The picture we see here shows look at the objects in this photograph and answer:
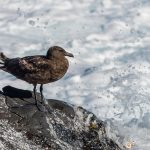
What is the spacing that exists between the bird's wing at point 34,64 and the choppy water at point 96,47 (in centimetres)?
308

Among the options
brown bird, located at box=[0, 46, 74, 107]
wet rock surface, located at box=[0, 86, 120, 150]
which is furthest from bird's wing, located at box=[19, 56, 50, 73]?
wet rock surface, located at box=[0, 86, 120, 150]

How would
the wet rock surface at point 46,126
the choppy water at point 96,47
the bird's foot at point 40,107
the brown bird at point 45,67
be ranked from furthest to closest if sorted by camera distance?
1. the choppy water at point 96,47
2. the brown bird at point 45,67
3. the bird's foot at point 40,107
4. the wet rock surface at point 46,126

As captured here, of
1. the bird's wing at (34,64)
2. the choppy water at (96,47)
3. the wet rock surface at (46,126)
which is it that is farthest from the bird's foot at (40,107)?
the choppy water at (96,47)

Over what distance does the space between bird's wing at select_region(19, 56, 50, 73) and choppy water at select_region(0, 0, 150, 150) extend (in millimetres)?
3078

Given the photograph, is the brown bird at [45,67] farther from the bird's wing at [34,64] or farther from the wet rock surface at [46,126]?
the wet rock surface at [46,126]

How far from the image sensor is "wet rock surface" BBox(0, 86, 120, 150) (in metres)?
5.84

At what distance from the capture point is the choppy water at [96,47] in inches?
453

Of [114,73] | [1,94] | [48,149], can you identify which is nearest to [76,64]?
[114,73]

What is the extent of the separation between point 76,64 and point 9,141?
792 centimetres

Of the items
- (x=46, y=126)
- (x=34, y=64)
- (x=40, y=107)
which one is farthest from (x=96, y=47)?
(x=46, y=126)

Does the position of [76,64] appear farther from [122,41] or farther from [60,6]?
[60,6]

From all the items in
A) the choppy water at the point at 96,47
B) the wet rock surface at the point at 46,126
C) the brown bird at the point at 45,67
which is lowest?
the choppy water at the point at 96,47

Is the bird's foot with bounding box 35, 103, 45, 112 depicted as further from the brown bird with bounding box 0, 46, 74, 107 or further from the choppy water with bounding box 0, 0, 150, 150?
the choppy water with bounding box 0, 0, 150, 150

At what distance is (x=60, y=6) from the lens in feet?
55.7
